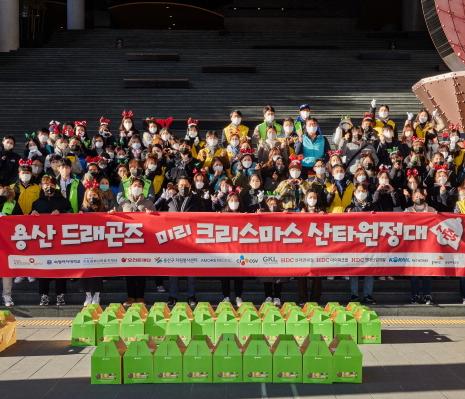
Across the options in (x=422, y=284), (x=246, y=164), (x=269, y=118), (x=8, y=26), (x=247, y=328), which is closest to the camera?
(x=247, y=328)

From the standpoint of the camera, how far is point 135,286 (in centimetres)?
1262

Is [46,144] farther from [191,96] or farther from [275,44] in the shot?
[275,44]

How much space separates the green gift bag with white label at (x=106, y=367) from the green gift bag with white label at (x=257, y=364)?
1408 mm

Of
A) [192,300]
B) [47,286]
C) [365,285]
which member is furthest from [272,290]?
[47,286]

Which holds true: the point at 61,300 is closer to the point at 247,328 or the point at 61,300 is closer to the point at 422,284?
the point at 247,328

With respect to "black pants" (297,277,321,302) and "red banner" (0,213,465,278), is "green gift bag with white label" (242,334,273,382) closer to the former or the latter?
"red banner" (0,213,465,278)

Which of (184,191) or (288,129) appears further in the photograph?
(288,129)

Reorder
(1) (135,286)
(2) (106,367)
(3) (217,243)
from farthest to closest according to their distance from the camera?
(1) (135,286), (3) (217,243), (2) (106,367)

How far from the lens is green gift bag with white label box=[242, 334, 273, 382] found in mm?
8531

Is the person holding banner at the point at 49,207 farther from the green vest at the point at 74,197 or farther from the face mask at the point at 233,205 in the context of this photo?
the face mask at the point at 233,205

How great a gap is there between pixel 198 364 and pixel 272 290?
438 cm

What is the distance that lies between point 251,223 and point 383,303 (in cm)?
268

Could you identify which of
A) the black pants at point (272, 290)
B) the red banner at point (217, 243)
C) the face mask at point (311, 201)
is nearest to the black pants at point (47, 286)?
the red banner at point (217, 243)

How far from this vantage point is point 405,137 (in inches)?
626
